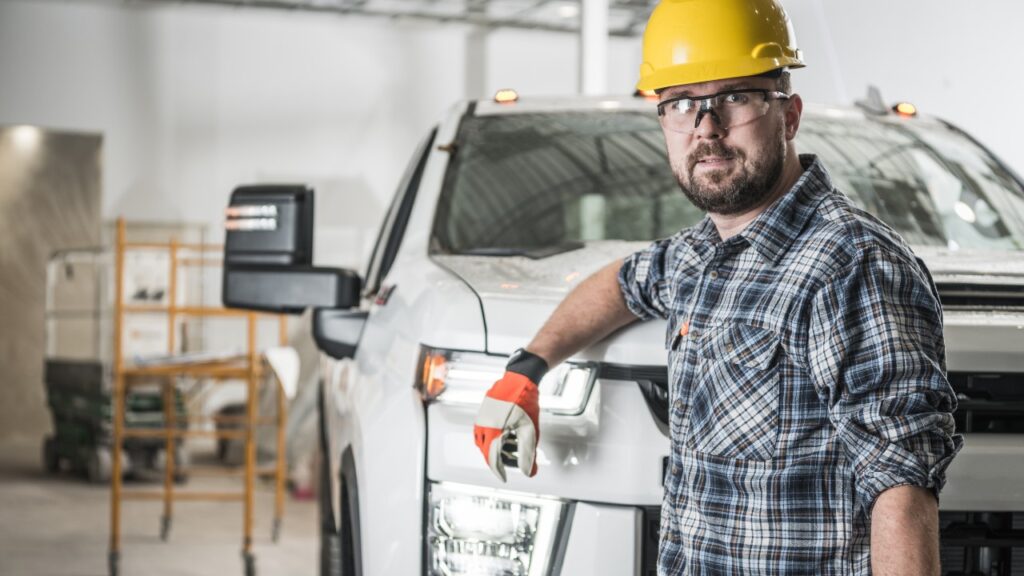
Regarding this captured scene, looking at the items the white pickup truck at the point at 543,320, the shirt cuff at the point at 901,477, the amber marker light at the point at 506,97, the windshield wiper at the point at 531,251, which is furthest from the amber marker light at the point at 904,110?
the shirt cuff at the point at 901,477

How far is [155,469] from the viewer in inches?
336

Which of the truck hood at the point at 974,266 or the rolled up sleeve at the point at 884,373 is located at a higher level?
the truck hood at the point at 974,266

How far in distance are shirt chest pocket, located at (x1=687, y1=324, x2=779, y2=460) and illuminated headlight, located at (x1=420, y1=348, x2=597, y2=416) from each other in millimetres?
313

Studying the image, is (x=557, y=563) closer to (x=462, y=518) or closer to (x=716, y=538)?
(x=462, y=518)

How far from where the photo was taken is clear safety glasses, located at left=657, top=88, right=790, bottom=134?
1674mm

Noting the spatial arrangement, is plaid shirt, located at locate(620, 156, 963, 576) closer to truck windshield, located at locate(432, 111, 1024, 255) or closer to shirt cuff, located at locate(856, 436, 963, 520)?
shirt cuff, located at locate(856, 436, 963, 520)

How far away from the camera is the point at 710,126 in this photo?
65.6 inches

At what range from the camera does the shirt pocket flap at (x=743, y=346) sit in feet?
5.19

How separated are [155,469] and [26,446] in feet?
9.94

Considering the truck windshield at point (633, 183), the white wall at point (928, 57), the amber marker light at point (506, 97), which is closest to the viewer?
the truck windshield at point (633, 183)

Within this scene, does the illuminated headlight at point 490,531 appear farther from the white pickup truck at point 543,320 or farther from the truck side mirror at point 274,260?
the truck side mirror at point 274,260

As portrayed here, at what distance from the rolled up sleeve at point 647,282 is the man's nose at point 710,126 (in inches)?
11.5

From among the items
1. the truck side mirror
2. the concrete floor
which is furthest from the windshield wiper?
the concrete floor

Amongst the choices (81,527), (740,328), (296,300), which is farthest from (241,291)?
(81,527)
